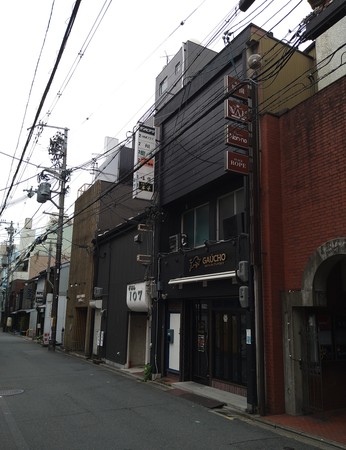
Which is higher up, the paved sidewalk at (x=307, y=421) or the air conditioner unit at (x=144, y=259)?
the air conditioner unit at (x=144, y=259)

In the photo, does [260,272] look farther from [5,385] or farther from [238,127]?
[5,385]

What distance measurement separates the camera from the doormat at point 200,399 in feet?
34.7

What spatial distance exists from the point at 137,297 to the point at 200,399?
19.7ft

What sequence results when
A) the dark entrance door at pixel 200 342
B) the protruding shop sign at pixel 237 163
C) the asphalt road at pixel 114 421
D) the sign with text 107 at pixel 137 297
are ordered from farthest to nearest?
the sign with text 107 at pixel 137 297
the dark entrance door at pixel 200 342
the protruding shop sign at pixel 237 163
the asphalt road at pixel 114 421

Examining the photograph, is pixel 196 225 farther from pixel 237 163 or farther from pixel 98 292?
pixel 98 292

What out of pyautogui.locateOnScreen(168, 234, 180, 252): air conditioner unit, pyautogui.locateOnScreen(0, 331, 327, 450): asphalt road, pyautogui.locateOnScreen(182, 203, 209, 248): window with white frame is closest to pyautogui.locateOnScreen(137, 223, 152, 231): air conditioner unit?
pyautogui.locateOnScreen(168, 234, 180, 252): air conditioner unit

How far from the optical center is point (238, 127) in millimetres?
10812

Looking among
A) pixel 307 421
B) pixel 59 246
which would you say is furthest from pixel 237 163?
pixel 59 246

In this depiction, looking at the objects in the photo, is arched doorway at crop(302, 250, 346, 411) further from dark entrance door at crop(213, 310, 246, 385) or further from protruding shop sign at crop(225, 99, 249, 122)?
protruding shop sign at crop(225, 99, 249, 122)

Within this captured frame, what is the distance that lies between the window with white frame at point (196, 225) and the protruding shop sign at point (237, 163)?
363cm

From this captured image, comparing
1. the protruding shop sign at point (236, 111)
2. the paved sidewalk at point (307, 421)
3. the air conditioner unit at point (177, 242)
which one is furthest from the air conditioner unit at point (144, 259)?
the protruding shop sign at point (236, 111)

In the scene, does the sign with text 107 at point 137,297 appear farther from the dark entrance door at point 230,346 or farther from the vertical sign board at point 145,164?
the dark entrance door at point 230,346

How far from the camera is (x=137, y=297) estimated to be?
54.3 ft

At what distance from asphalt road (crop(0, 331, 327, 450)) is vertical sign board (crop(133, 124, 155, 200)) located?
22.3 ft
